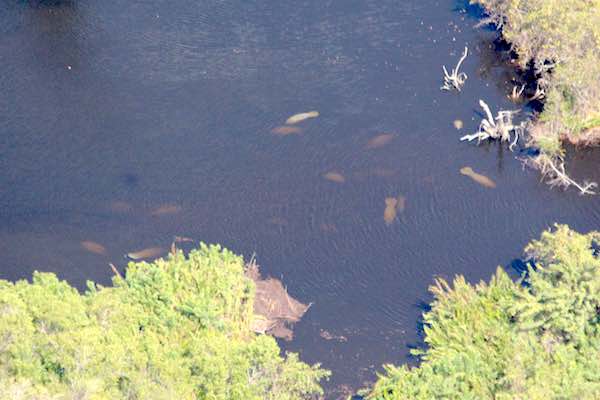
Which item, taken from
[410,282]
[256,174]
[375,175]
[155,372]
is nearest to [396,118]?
[375,175]

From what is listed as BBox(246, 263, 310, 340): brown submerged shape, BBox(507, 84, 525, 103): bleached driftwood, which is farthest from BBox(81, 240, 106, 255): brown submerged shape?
BBox(507, 84, 525, 103): bleached driftwood

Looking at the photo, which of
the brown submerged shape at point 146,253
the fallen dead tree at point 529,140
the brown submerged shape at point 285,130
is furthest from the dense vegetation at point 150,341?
the fallen dead tree at point 529,140

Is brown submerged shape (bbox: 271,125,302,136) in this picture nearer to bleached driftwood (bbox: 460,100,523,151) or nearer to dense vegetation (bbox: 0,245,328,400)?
bleached driftwood (bbox: 460,100,523,151)

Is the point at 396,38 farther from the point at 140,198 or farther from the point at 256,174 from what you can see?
the point at 140,198

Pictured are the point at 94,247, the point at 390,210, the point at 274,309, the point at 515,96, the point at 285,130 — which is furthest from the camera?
the point at 515,96

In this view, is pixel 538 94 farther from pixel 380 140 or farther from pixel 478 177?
pixel 380 140

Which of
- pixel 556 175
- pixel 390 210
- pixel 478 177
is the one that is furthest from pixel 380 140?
pixel 556 175
